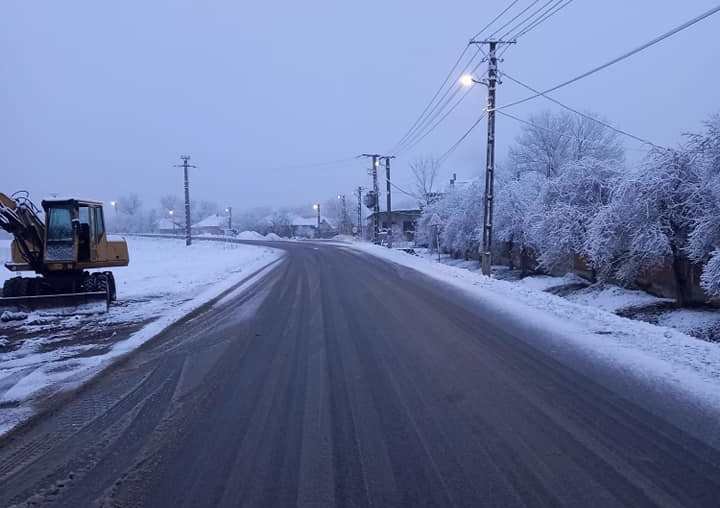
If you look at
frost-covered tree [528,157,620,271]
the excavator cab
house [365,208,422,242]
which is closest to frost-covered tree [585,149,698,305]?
frost-covered tree [528,157,620,271]

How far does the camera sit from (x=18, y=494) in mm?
4309

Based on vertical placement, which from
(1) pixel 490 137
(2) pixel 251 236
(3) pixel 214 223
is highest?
(1) pixel 490 137

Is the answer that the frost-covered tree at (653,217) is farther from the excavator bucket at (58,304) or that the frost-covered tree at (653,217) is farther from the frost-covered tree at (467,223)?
the frost-covered tree at (467,223)

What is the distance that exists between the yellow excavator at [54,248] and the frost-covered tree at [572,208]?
16439 millimetres

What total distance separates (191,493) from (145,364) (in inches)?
178

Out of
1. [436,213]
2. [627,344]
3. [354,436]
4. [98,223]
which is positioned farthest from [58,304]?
[436,213]

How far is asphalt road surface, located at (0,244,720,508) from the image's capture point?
4227 mm

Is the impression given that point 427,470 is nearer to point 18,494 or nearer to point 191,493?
point 191,493

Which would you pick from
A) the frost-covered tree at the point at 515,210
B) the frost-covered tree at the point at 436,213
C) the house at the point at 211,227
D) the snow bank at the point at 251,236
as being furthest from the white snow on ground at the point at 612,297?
the house at the point at 211,227

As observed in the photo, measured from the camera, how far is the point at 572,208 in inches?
880

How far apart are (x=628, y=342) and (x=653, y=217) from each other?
27.0 ft

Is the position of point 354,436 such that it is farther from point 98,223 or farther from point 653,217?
point 98,223

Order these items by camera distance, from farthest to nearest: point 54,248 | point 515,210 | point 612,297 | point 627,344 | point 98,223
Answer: point 515,210, point 612,297, point 98,223, point 54,248, point 627,344

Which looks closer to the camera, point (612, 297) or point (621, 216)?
point (621, 216)
